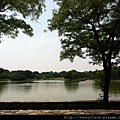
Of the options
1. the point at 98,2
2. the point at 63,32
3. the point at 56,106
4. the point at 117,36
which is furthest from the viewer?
the point at 63,32

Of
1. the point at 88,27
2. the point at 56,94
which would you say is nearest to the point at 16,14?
the point at 88,27

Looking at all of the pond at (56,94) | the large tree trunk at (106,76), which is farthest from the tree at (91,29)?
the pond at (56,94)

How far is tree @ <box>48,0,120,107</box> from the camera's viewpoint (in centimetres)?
1088

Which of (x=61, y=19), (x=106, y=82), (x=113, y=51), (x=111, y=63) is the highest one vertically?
(x=61, y=19)

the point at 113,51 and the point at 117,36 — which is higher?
the point at 117,36

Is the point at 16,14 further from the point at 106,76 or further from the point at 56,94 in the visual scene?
the point at 56,94

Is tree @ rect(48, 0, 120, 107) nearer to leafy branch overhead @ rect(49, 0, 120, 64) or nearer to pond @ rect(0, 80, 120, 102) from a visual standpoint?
leafy branch overhead @ rect(49, 0, 120, 64)

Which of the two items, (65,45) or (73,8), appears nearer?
(73,8)

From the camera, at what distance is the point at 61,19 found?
1177 cm

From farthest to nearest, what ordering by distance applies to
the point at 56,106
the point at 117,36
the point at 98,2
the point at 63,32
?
the point at 63,32 → the point at 117,36 → the point at 56,106 → the point at 98,2

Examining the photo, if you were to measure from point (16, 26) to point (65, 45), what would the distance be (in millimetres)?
3396

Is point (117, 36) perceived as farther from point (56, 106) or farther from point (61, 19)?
point (56, 106)

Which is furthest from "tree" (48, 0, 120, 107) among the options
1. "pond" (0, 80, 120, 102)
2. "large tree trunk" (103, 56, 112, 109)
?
"pond" (0, 80, 120, 102)

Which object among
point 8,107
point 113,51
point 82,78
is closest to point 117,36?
point 113,51
